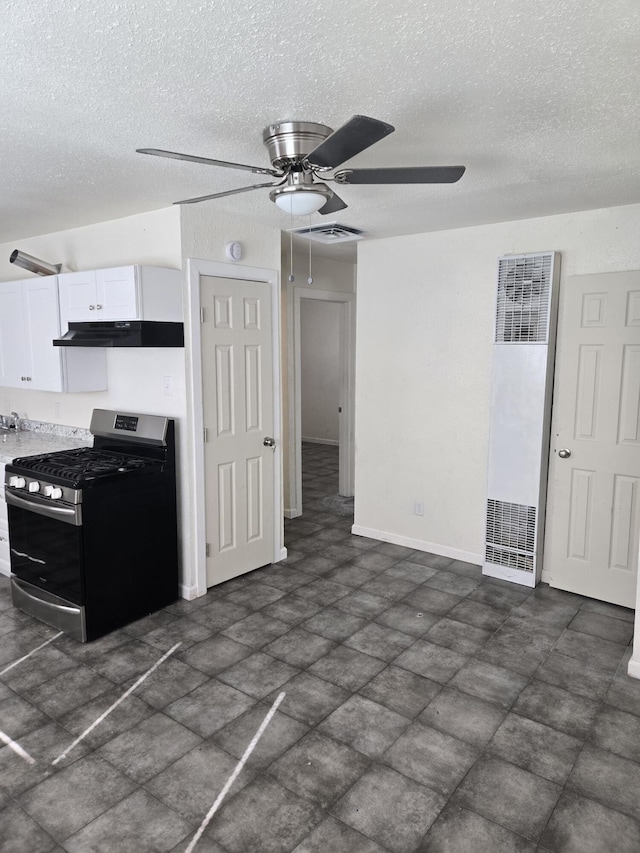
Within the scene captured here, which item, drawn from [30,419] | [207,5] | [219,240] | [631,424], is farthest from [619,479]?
[30,419]

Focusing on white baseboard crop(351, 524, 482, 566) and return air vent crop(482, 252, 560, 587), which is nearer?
return air vent crop(482, 252, 560, 587)

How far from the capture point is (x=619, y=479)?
3.65 m

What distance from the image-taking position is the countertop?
152 inches

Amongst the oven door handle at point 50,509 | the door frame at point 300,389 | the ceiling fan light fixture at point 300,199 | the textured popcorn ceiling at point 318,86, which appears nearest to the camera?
the textured popcorn ceiling at point 318,86

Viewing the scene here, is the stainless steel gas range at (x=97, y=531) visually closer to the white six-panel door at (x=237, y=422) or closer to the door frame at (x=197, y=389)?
the door frame at (x=197, y=389)

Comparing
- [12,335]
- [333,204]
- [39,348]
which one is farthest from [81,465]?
[333,204]

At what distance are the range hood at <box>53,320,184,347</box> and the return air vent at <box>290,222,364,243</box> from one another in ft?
3.96

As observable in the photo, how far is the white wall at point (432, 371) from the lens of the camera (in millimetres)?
4066

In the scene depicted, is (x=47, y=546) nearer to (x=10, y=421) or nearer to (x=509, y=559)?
(x=10, y=421)

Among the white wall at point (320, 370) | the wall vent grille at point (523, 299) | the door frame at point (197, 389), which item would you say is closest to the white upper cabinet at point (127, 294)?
the door frame at point (197, 389)

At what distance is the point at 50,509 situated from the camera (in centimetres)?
321

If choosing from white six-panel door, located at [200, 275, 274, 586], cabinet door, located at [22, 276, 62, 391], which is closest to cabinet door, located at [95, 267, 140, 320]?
white six-panel door, located at [200, 275, 274, 586]

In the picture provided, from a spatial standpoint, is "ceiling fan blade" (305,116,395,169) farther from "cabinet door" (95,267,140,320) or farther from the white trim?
the white trim

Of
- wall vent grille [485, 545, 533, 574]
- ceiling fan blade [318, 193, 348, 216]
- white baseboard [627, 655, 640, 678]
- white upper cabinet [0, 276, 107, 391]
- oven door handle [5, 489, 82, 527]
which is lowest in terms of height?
white baseboard [627, 655, 640, 678]
